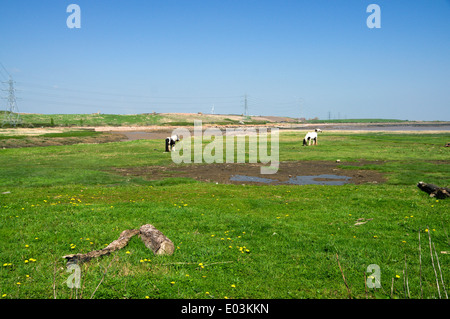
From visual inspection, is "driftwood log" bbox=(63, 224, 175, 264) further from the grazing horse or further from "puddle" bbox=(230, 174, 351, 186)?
the grazing horse

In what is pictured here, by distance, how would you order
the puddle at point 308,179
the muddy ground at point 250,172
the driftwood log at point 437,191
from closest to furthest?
1. the driftwood log at point 437,191
2. the puddle at point 308,179
3. the muddy ground at point 250,172

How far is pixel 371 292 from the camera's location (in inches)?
276

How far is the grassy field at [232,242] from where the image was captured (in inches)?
283

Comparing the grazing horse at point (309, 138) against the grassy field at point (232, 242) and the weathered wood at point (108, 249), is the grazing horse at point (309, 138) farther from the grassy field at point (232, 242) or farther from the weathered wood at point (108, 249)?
the weathered wood at point (108, 249)

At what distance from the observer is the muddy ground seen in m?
24.5

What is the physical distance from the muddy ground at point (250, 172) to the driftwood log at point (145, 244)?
45.6 feet

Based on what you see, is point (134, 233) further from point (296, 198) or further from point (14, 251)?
point (296, 198)

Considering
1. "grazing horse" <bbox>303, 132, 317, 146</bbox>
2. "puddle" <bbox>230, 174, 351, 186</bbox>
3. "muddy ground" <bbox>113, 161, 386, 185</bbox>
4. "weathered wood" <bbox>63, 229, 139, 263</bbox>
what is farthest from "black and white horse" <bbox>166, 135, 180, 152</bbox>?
"weathered wood" <bbox>63, 229, 139, 263</bbox>

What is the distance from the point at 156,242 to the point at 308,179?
17.9m

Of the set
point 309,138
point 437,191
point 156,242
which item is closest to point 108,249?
point 156,242

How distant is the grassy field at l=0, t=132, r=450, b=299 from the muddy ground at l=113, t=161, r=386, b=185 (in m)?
4.93

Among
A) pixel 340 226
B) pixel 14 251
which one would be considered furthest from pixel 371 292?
pixel 14 251

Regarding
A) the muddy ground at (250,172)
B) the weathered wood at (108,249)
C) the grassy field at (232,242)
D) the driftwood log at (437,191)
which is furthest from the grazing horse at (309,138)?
the weathered wood at (108,249)

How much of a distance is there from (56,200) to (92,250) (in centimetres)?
806
